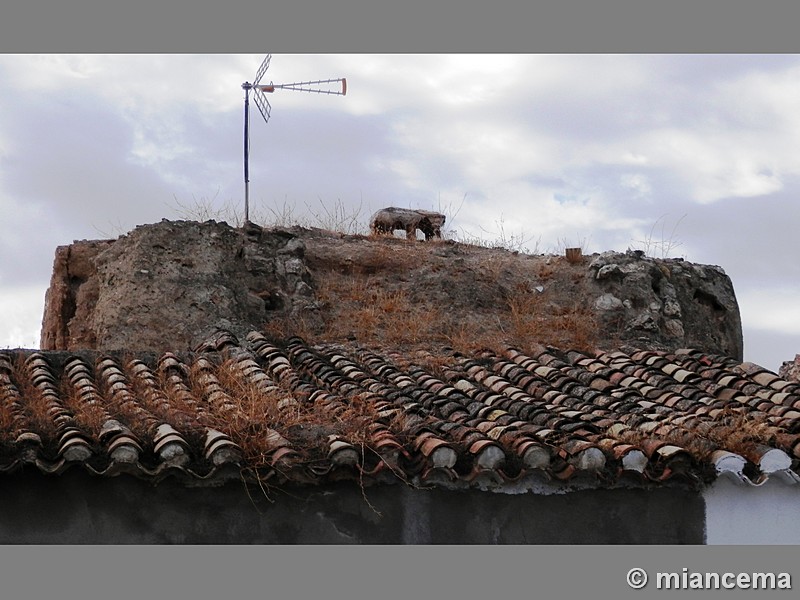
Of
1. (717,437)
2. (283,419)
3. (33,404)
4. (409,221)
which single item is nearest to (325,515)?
(283,419)

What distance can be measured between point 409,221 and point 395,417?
8.18m

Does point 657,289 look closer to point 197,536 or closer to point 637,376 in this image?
point 637,376

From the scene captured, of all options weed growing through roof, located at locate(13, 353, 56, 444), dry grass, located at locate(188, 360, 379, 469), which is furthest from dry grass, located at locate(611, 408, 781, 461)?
weed growing through roof, located at locate(13, 353, 56, 444)

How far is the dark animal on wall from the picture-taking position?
1723 cm

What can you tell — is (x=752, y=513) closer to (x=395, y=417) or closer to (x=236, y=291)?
(x=395, y=417)

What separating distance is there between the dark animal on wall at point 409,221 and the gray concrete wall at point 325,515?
8.43 meters

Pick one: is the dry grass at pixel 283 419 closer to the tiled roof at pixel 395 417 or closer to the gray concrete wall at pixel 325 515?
the tiled roof at pixel 395 417

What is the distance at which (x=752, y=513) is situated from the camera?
964cm

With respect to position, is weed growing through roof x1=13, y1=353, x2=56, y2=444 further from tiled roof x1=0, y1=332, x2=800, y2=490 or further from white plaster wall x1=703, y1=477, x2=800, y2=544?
white plaster wall x1=703, y1=477, x2=800, y2=544

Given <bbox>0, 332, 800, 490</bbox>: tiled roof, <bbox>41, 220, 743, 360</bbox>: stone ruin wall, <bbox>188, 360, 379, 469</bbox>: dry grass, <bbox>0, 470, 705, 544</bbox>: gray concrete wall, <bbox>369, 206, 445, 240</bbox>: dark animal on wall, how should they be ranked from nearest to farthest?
<bbox>0, 470, 705, 544</bbox>: gray concrete wall, <bbox>0, 332, 800, 490</bbox>: tiled roof, <bbox>188, 360, 379, 469</bbox>: dry grass, <bbox>41, 220, 743, 360</bbox>: stone ruin wall, <bbox>369, 206, 445, 240</bbox>: dark animal on wall

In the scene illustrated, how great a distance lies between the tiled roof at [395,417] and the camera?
8.53 m

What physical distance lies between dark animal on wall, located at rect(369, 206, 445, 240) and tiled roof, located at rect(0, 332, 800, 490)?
5182mm

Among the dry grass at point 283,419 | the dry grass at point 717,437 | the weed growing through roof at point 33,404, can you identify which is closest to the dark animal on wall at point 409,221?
the dry grass at point 283,419

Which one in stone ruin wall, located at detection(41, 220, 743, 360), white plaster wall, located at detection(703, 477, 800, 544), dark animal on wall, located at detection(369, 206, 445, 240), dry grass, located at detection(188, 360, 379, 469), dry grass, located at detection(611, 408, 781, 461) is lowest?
white plaster wall, located at detection(703, 477, 800, 544)
